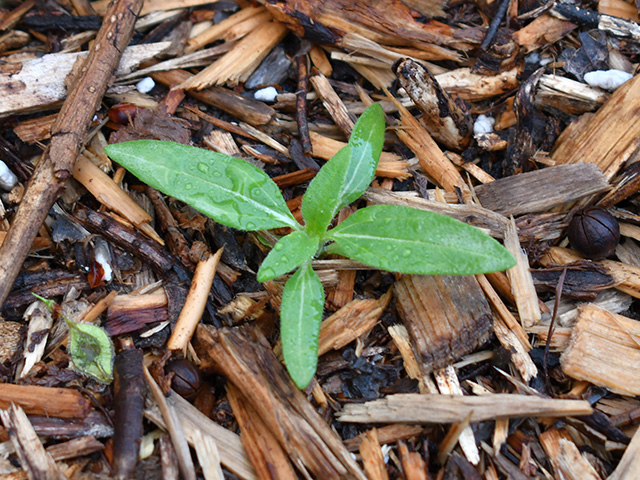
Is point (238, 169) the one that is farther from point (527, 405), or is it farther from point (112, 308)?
point (527, 405)

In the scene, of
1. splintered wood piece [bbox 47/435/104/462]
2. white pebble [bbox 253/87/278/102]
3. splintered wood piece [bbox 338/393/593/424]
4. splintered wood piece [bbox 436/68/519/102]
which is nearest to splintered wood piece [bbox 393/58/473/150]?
splintered wood piece [bbox 436/68/519/102]

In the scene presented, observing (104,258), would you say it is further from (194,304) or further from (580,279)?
(580,279)

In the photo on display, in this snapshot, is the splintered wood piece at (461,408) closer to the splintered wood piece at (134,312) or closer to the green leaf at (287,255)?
the green leaf at (287,255)

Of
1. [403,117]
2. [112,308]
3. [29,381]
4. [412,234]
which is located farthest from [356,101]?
[29,381]

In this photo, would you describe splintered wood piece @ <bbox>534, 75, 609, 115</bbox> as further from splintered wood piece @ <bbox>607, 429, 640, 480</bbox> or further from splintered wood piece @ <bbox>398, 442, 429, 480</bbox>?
splintered wood piece @ <bbox>398, 442, 429, 480</bbox>

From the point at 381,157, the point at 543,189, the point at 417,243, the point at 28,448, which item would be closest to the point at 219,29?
the point at 381,157
